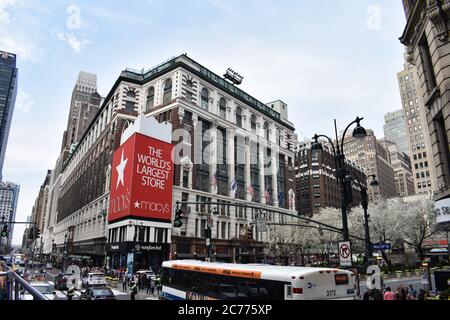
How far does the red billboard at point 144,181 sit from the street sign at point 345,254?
4112 centimetres

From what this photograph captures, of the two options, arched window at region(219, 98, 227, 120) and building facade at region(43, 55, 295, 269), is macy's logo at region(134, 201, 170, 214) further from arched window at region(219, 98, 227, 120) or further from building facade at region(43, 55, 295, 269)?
arched window at region(219, 98, 227, 120)

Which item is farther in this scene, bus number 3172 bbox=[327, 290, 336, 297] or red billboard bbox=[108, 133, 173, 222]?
red billboard bbox=[108, 133, 173, 222]

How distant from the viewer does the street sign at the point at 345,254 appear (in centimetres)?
1336

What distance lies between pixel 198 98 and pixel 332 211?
3830 cm

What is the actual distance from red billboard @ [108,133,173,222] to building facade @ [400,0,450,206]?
4077 cm

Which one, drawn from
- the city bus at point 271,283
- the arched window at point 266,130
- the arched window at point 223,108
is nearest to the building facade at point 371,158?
the arched window at point 266,130

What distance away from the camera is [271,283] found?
13.3 m

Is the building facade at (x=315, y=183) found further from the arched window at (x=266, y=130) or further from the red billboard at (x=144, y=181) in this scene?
the red billboard at (x=144, y=181)

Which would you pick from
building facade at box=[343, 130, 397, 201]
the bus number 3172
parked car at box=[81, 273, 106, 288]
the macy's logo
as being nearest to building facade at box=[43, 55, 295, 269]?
the macy's logo

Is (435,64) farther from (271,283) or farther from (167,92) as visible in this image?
(167,92)

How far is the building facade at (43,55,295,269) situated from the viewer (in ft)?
186

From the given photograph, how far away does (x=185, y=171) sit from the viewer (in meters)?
59.3

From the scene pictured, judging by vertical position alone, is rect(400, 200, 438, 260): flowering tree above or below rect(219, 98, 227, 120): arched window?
below
